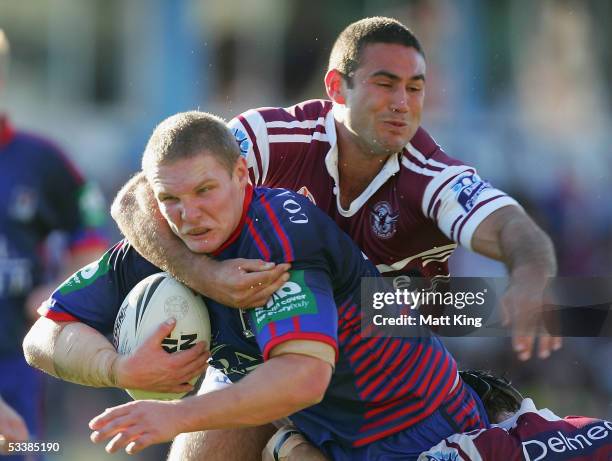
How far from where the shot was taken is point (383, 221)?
4.54 meters

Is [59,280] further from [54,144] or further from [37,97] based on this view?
[37,97]

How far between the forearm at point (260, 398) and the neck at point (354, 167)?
4.46 feet

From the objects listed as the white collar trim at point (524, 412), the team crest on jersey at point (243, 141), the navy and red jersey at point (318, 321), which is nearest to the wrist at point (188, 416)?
the navy and red jersey at point (318, 321)

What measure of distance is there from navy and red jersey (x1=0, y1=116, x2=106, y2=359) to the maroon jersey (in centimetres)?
191

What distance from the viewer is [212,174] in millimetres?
3617

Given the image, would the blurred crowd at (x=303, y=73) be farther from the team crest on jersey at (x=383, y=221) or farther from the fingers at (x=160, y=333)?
the fingers at (x=160, y=333)

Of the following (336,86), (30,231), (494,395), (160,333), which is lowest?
(494,395)

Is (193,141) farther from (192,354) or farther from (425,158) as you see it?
(425,158)

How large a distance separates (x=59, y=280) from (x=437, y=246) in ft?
9.37

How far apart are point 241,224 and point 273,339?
0.45 metres

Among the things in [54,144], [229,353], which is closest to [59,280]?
[54,144]

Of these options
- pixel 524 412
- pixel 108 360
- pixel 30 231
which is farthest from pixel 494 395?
pixel 30 231

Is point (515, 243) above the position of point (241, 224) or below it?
below

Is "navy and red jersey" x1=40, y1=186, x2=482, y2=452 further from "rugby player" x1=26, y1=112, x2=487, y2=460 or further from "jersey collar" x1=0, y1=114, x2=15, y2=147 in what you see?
"jersey collar" x1=0, y1=114, x2=15, y2=147
